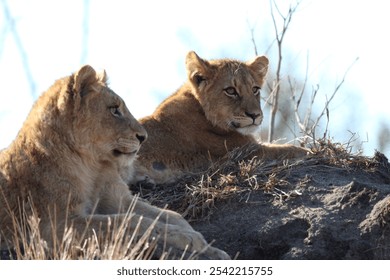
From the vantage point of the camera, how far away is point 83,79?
8.46 m

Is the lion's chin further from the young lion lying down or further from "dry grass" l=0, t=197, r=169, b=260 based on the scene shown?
"dry grass" l=0, t=197, r=169, b=260

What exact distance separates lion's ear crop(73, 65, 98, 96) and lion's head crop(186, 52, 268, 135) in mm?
2412

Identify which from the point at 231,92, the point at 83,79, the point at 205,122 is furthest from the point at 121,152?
the point at 231,92

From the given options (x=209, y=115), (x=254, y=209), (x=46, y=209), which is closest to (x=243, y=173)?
(x=254, y=209)

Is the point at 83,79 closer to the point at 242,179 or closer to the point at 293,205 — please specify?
the point at 242,179

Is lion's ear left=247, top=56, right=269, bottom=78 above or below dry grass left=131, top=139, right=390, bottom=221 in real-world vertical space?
above

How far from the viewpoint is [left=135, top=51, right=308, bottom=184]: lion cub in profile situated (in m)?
10.3

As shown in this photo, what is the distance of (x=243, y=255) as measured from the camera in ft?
28.3

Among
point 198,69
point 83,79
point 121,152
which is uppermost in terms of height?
point 198,69

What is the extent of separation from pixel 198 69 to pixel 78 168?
9.52 feet

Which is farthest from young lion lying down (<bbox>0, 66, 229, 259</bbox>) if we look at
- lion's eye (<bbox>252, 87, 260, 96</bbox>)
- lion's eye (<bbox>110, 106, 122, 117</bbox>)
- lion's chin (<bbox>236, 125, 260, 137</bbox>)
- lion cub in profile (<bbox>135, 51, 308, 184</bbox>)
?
lion's eye (<bbox>252, 87, 260, 96</bbox>)

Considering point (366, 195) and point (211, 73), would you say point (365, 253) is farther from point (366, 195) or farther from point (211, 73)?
point (211, 73)

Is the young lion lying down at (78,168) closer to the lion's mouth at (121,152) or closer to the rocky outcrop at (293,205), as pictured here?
the lion's mouth at (121,152)

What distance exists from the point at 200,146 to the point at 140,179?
777mm
